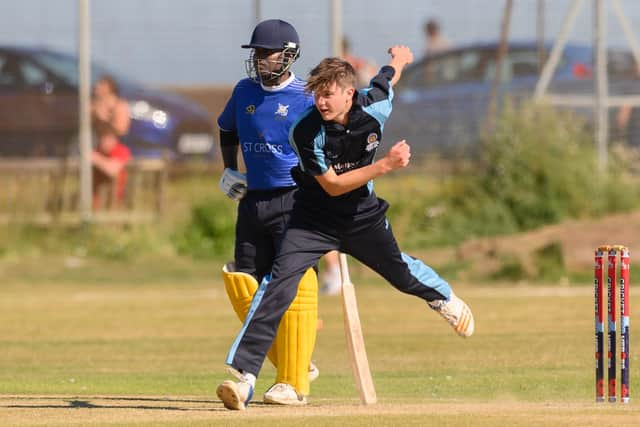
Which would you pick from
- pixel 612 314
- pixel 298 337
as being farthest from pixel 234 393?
pixel 612 314

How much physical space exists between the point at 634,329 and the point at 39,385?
5282 millimetres

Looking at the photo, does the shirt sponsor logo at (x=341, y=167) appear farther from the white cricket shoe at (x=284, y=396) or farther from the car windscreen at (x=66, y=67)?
the car windscreen at (x=66, y=67)

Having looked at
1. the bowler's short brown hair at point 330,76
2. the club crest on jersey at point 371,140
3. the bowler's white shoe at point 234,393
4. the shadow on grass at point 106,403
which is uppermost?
the bowler's short brown hair at point 330,76

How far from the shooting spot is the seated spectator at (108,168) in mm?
20938

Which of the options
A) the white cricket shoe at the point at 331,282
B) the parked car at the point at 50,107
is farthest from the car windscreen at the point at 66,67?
the white cricket shoe at the point at 331,282

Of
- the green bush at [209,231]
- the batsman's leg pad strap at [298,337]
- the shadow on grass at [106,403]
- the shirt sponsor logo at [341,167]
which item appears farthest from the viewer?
the green bush at [209,231]

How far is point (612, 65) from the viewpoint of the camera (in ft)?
70.1

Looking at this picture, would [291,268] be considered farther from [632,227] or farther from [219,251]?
[219,251]

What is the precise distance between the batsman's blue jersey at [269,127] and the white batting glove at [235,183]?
0.05 m

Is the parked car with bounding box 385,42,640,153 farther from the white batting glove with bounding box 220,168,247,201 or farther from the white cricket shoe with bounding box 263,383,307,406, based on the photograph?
the white cricket shoe with bounding box 263,383,307,406

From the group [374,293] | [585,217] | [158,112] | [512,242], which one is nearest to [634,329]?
[374,293]

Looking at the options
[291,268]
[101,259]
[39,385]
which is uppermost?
[291,268]

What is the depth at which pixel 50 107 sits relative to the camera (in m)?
21.4

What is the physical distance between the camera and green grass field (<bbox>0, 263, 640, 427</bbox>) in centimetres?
782
